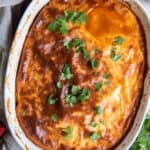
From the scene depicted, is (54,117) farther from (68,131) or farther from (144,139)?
(144,139)

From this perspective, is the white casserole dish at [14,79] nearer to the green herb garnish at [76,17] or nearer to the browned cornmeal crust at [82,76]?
the browned cornmeal crust at [82,76]

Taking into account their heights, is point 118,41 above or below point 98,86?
above

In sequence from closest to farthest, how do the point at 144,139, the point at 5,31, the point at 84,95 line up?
the point at 84,95
the point at 5,31
the point at 144,139

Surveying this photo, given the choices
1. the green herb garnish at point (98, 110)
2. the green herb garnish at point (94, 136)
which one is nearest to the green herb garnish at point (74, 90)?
the green herb garnish at point (98, 110)

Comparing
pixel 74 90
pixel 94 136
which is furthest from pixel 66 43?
pixel 94 136

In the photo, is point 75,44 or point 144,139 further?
point 144,139
